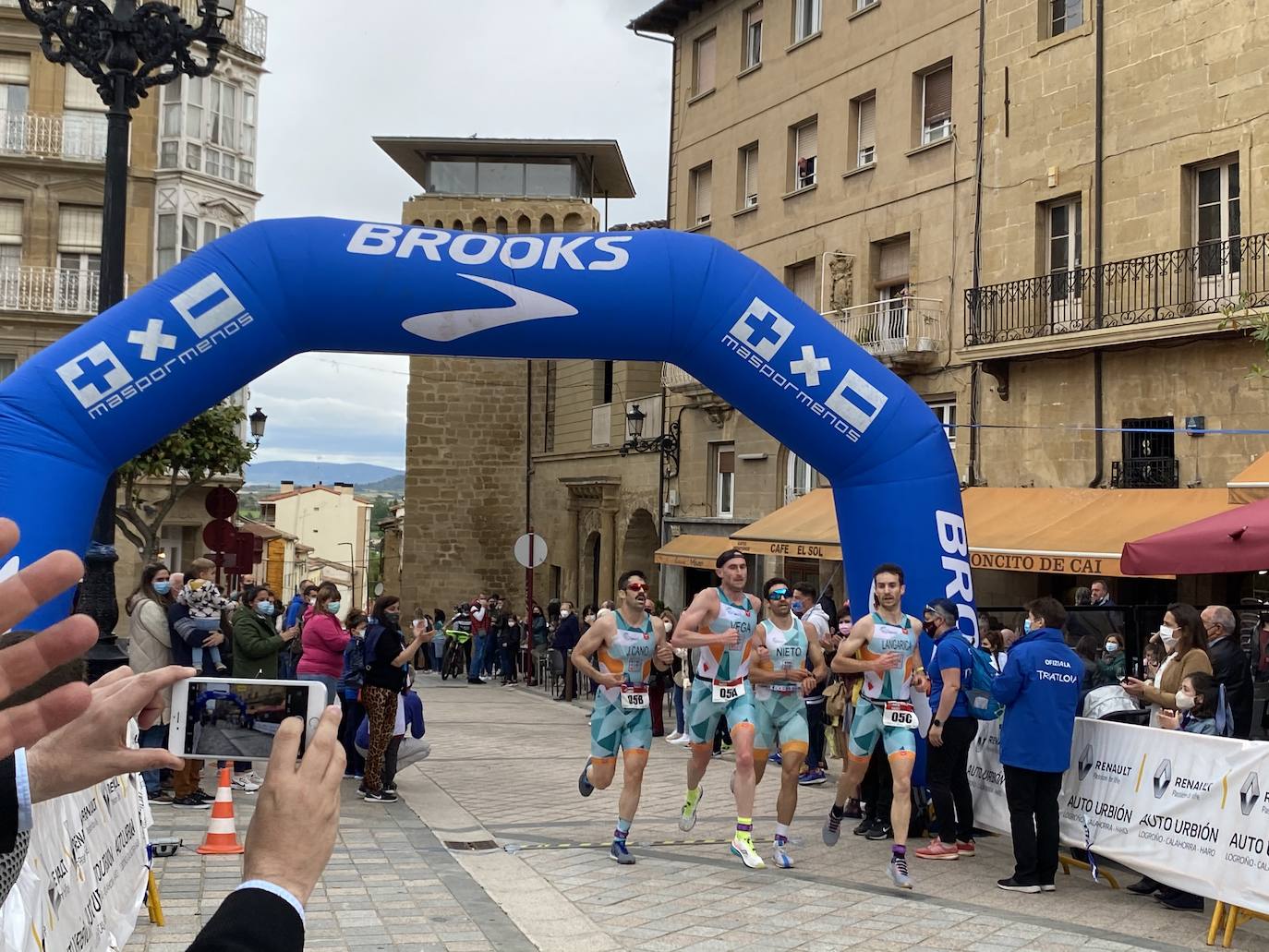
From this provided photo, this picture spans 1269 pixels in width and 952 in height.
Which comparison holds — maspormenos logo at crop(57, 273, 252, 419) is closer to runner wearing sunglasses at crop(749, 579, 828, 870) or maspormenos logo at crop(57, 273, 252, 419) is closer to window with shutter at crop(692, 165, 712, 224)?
runner wearing sunglasses at crop(749, 579, 828, 870)

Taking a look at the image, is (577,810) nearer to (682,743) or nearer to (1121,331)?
(682,743)

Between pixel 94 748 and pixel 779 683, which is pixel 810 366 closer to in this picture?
pixel 779 683

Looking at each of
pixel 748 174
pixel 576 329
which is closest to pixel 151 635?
pixel 576 329

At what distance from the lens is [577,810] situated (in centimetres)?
1114

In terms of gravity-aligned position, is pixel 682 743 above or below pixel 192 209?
below

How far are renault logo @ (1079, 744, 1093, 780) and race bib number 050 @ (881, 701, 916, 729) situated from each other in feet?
3.58

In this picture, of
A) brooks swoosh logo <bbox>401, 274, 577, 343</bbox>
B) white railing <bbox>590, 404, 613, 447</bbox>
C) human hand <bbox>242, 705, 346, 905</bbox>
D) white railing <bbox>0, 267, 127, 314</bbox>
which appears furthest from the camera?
white railing <bbox>590, 404, 613, 447</bbox>

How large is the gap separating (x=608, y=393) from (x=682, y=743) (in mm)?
20305

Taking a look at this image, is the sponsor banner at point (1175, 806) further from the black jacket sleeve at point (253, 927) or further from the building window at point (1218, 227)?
the building window at point (1218, 227)

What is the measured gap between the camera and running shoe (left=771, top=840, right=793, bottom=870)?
9039 millimetres

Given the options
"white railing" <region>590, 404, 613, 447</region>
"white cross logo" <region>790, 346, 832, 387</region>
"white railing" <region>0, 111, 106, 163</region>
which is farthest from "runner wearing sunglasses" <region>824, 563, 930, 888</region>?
"white railing" <region>0, 111, 106, 163</region>

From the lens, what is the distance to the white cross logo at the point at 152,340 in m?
9.72

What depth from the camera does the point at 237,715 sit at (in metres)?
4.97

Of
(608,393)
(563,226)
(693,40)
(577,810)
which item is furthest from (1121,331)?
(563,226)
